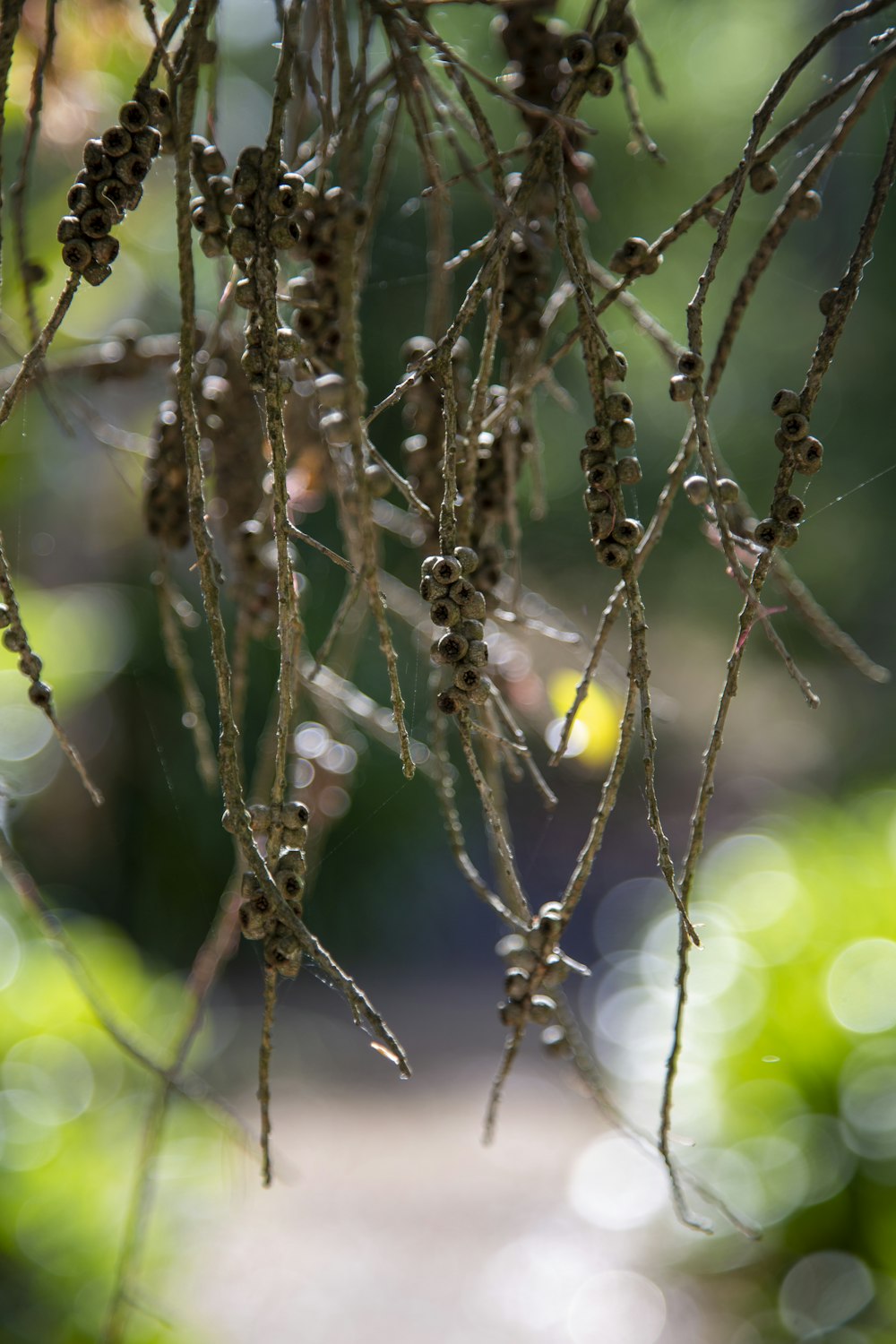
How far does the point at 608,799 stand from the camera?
420 millimetres

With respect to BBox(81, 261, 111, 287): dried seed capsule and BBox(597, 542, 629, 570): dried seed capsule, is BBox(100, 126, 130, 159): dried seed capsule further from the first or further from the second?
BBox(597, 542, 629, 570): dried seed capsule

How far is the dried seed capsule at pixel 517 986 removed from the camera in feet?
1.69

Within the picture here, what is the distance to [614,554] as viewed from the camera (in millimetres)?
437

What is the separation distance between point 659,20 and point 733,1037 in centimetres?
284

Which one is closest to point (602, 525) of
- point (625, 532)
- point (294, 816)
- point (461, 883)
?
point (625, 532)

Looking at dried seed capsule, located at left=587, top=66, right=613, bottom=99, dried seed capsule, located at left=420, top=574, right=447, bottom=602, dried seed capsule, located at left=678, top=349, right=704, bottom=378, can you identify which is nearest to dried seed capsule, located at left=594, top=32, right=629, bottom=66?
dried seed capsule, located at left=587, top=66, right=613, bottom=99

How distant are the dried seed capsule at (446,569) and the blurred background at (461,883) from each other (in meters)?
0.19

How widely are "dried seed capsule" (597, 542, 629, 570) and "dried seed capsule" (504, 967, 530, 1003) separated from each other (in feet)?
0.62

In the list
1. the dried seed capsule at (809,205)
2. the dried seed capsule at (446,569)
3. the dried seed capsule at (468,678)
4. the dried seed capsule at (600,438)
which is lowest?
the dried seed capsule at (468,678)

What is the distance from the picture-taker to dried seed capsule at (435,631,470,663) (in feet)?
1.39

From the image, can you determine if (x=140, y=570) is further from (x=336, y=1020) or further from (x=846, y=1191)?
(x=846, y=1191)

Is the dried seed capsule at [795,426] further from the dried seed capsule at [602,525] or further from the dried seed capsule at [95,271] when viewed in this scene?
the dried seed capsule at [95,271]

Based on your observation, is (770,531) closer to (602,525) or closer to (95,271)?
(602,525)

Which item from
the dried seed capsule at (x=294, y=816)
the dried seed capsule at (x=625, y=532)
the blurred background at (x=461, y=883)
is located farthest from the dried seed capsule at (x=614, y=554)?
the blurred background at (x=461, y=883)
